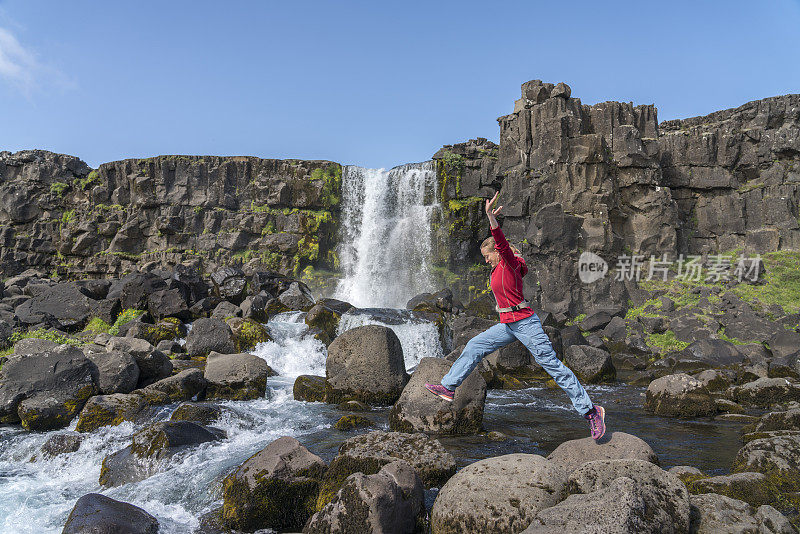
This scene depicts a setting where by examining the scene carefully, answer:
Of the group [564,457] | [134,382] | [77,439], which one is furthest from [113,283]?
[564,457]

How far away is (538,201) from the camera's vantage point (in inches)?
1114

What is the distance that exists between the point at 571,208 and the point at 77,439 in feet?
80.4

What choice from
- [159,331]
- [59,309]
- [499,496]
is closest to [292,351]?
[159,331]

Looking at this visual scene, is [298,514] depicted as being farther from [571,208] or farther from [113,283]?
[571,208]

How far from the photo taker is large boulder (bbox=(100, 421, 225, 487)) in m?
7.33

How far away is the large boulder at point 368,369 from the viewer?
11961 millimetres

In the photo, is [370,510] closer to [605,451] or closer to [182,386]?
[605,451]

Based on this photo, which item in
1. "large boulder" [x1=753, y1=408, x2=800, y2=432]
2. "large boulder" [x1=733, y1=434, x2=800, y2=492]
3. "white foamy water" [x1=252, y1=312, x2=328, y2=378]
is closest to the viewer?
"large boulder" [x1=733, y1=434, x2=800, y2=492]

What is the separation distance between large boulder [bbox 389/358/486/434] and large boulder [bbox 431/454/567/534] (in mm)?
3697

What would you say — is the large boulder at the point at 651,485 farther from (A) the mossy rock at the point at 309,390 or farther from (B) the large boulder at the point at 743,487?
(A) the mossy rock at the point at 309,390

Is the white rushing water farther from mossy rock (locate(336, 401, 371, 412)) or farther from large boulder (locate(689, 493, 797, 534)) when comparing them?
large boulder (locate(689, 493, 797, 534))

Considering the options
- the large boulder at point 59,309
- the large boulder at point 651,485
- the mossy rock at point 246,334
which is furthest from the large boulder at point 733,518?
the large boulder at point 59,309

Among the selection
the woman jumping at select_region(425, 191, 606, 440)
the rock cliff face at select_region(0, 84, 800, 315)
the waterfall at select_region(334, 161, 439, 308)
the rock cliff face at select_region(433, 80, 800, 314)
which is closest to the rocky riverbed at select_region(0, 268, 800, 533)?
the woman jumping at select_region(425, 191, 606, 440)

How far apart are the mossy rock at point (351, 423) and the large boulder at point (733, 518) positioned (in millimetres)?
6358
